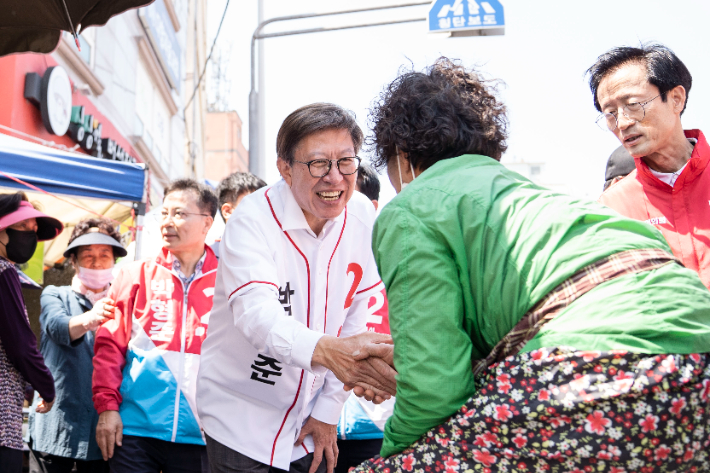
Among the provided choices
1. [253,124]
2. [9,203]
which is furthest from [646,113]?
[253,124]

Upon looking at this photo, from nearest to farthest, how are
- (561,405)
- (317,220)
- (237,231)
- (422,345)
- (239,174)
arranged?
(561,405) < (422,345) < (237,231) < (317,220) < (239,174)

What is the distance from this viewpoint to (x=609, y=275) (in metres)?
1.42

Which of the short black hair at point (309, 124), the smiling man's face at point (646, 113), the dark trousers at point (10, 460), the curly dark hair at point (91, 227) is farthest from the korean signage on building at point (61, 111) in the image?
the smiling man's face at point (646, 113)

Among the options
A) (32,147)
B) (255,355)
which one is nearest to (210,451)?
(255,355)

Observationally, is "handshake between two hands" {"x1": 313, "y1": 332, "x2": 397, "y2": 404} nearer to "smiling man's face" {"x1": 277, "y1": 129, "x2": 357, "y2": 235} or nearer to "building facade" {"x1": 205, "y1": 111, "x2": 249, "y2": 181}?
"smiling man's face" {"x1": 277, "y1": 129, "x2": 357, "y2": 235}

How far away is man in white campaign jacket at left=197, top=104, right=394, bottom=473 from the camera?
2.52 m

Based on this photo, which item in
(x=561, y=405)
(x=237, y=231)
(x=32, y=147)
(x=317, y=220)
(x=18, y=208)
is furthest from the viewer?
(x=32, y=147)

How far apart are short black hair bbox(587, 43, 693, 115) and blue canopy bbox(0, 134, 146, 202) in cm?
349

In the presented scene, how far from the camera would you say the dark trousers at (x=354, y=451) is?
362 cm

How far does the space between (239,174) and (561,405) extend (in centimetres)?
445

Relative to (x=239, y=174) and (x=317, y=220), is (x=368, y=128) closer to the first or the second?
(x=317, y=220)

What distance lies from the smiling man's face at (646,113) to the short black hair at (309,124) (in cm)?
113

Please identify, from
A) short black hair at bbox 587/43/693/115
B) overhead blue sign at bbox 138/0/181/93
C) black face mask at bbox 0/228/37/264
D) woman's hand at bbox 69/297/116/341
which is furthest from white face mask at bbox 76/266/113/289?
overhead blue sign at bbox 138/0/181/93

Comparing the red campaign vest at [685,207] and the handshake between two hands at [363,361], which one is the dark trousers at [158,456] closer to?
the handshake between two hands at [363,361]
